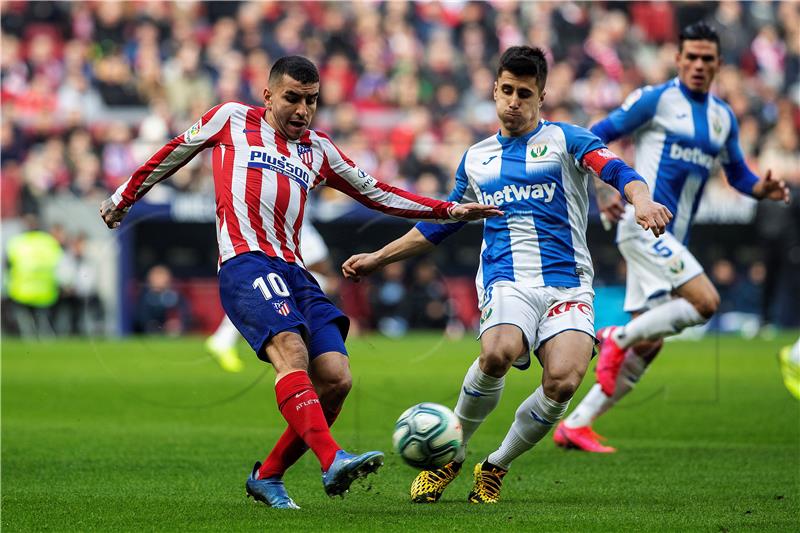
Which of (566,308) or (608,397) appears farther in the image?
(608,397)

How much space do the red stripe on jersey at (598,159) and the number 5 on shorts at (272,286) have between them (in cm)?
173

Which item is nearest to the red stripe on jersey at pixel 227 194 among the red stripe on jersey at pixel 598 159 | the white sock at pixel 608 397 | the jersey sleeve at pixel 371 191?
the jersey sleeve at pixel 371 191

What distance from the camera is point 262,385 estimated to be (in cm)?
1430

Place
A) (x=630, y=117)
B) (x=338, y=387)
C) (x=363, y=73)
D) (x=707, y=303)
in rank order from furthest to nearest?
(x=363, y=73), (x=630, y=117), (x=707, y=303), (x=338, y=387)

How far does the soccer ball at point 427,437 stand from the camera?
617 cm

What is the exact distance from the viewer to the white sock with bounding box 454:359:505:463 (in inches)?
267

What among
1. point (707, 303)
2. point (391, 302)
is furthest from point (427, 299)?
point (707, 303)

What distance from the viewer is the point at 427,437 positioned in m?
6.18

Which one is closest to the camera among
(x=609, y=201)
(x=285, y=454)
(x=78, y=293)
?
(x=285, y=454)

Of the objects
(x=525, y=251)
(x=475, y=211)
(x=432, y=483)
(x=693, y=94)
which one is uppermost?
(x=693, y=94)

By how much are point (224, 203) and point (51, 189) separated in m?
16.3

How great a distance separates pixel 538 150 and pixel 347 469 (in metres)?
2.25

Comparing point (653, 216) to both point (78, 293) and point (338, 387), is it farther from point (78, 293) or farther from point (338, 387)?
point (78, 293)

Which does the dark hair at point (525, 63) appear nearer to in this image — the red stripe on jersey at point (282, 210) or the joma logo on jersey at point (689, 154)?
the red stripe on jersey at point (282, 210)
